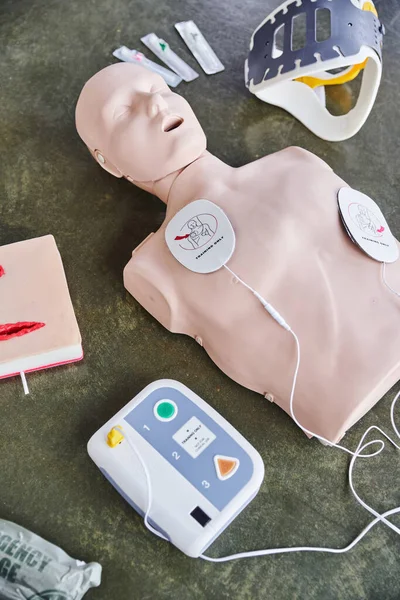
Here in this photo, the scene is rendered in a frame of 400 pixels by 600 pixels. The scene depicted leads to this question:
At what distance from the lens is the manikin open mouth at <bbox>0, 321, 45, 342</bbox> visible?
44.2 inches

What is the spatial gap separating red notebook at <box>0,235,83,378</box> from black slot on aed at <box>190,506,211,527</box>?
376mm

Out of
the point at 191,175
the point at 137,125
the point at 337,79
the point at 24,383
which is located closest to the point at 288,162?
the point at 191,175

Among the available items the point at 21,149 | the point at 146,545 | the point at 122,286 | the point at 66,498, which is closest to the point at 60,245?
the point at 122,286

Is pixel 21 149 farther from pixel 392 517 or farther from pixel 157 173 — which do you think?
pixel 392 517

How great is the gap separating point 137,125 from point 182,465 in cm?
64

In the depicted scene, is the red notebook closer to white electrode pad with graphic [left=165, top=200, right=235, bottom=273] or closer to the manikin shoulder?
white electrode pad with graphic [left=165, top=200, right=235, bottom=273]

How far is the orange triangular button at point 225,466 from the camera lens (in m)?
1.02

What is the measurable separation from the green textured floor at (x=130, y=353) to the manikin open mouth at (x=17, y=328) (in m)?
0.11

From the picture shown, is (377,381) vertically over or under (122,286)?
over

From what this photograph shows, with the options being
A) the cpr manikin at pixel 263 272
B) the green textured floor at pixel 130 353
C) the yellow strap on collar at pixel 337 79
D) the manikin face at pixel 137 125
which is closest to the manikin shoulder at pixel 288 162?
the cpr manikin at pixel 263 272

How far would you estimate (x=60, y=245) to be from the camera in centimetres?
133

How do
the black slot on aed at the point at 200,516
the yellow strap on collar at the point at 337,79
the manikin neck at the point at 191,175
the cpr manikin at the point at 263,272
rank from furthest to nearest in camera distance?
the yellow strap on collar at the point at 337,79, the manikin neck at the point at 191,175, the cpr manikin at the point at 263,272, the black slot on aed at the point at 200,516

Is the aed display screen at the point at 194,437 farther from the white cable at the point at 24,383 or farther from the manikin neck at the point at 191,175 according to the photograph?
the manikin neck at the point at 191,175

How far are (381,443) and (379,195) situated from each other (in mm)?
592
